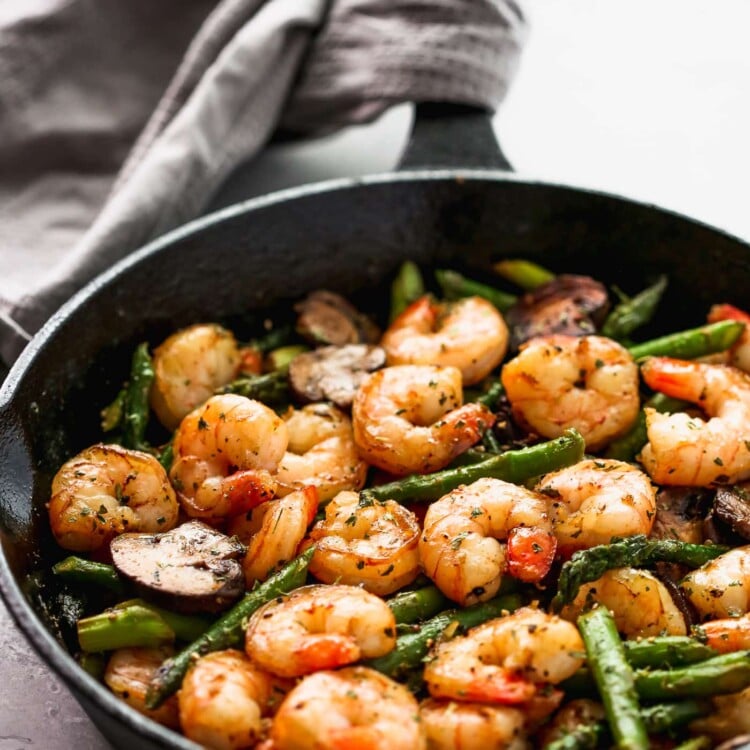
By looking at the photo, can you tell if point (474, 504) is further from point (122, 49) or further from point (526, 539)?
point (122, 49)

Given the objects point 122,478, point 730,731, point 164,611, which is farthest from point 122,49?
point 730,731

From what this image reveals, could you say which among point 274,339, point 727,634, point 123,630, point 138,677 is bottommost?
point 138,677

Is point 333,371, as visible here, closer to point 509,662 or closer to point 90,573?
point 90,573

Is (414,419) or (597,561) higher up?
(414,419)

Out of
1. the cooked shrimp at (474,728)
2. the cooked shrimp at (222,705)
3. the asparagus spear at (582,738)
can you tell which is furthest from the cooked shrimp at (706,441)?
the cooked shrimp at (222,705)

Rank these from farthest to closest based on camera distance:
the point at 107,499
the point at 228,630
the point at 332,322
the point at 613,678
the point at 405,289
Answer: the point at 405,289 < the point at 332,322 < the point at 107,499 < the point at 228,630 < the point at 613,678

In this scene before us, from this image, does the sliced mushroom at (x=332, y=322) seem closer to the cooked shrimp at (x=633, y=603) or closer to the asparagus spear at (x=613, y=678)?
the cooked shrimp at (x=633, y=603)

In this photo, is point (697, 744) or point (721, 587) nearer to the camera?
point (697, 744)

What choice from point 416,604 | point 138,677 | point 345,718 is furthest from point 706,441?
point 138,677
